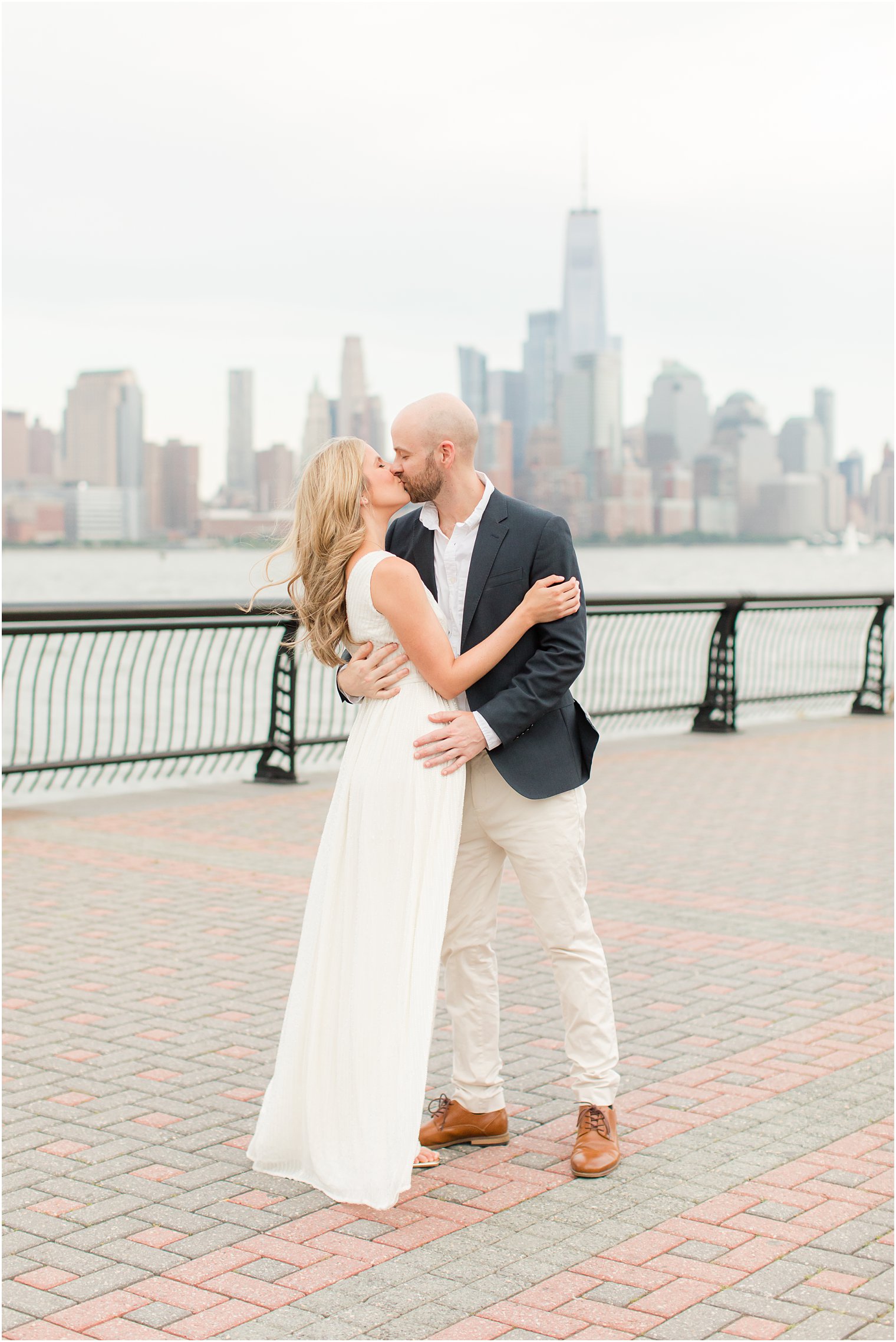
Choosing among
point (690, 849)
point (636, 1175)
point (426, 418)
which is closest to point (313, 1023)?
point (636, 1175)

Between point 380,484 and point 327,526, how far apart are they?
0.56 feet

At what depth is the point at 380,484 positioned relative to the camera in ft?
12.3

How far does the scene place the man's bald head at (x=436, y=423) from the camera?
3688 millimetres

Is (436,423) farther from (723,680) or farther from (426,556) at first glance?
(723,680)

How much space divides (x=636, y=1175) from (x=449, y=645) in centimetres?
145

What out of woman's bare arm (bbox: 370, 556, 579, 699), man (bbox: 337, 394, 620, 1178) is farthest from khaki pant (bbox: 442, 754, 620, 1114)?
woman's bare arm (bbox: 370, 556, 579, 699)

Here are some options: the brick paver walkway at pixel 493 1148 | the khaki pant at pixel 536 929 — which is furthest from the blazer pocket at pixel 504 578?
the brick paver walkway at pixel 493 1148

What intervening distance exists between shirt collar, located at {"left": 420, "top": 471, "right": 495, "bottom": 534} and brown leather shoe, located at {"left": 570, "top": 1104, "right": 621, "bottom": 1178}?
1560 millimetres

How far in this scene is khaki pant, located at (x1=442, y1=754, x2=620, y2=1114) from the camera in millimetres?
3900

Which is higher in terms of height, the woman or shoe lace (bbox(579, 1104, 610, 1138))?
the woman

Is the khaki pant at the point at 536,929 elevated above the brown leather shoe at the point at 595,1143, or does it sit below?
above

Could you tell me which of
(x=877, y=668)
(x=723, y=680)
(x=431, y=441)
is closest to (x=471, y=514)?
(x=431, y=441)

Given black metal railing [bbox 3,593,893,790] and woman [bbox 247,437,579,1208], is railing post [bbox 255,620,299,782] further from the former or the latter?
woman [bbox 247,437,579,1208]

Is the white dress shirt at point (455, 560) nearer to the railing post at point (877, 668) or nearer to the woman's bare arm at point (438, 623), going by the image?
the woman's bare arm at point (438, 623)
